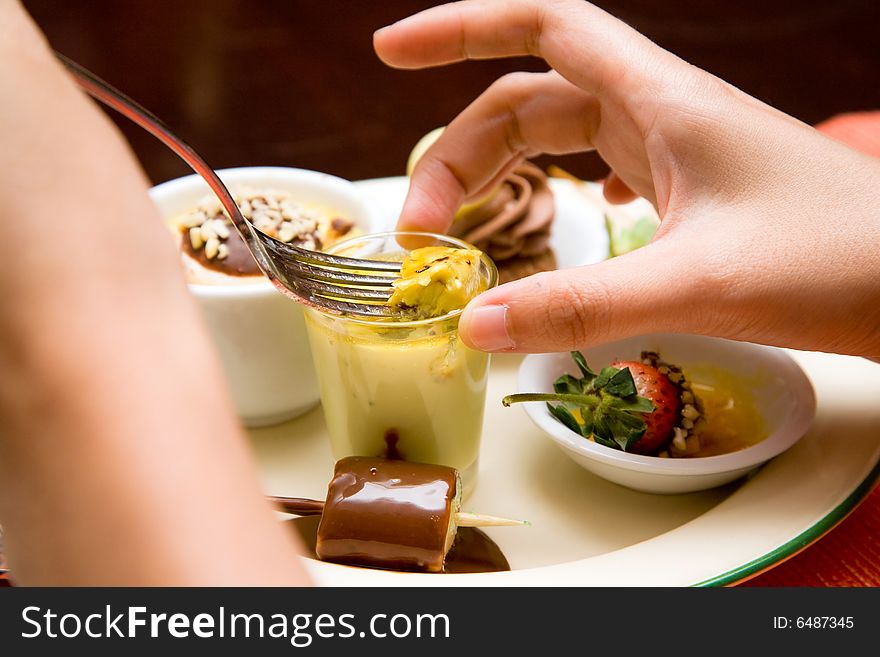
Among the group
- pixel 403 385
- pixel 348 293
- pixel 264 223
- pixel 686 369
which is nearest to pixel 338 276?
pixel 348 293

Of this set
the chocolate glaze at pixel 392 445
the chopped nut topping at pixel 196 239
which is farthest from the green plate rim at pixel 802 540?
the chopped nut topping at pixel 196 239

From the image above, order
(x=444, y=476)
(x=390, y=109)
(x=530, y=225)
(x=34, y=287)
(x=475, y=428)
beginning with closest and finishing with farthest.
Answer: (x=34, y=287), (x=444, y=476), (x=475, y=428), (x=530, y=225), (x=390, y=109)

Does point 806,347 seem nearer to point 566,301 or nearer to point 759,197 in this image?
point 759,197

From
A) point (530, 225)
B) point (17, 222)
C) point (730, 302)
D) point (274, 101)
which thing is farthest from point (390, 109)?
point (17, 222)

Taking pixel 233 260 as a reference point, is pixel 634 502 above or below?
below

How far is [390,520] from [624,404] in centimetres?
28

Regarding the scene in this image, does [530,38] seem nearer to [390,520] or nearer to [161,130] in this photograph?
[161,130]

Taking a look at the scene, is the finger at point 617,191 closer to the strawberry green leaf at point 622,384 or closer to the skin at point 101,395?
the strawberry green leaf at point 622,384

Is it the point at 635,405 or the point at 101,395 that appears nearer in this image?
the point at 101,395

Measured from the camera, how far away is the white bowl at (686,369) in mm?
938

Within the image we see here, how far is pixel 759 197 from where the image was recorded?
84 cm

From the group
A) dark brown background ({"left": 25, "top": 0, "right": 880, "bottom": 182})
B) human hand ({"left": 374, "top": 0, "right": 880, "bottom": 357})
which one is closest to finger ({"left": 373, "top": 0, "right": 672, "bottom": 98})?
human hand ({"left": 374, "top": 0, "right": 880, "bottom": 357})

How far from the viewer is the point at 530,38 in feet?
3.65

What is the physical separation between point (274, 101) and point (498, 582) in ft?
7.83
